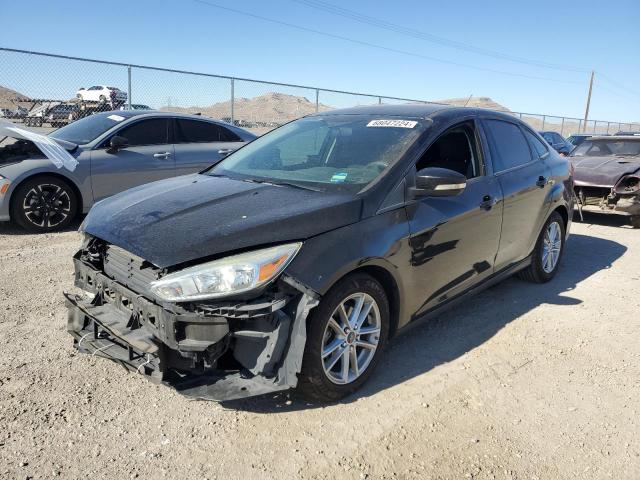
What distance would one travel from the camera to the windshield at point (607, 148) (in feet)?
31.0

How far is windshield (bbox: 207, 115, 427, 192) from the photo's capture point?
10.9 feet

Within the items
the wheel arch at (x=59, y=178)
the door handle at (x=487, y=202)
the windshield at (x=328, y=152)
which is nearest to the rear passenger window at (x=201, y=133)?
the wheel arch at (x=59, y=178)

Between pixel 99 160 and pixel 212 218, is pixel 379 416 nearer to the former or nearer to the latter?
pixel 212 218

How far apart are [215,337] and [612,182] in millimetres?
8048

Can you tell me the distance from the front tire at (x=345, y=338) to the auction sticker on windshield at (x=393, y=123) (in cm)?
128

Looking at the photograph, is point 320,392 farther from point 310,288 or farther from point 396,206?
point 396,206

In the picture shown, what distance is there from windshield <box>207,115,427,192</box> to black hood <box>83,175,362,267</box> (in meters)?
0.26

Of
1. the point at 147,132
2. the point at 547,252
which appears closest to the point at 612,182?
the point at 547,252

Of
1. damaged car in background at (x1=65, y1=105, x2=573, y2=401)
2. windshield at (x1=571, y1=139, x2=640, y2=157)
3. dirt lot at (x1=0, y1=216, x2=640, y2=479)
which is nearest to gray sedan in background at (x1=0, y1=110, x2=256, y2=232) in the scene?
dirt lot at (x1=0, y1=216, x2=640, y2=479)

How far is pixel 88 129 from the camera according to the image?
7.24 m

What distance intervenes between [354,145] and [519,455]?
87.5 inches

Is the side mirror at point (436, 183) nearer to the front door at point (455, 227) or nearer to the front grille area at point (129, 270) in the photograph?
the front door at point (455, 227)

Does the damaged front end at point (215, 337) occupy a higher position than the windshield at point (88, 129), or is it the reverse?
the windshield at point (88, 129)

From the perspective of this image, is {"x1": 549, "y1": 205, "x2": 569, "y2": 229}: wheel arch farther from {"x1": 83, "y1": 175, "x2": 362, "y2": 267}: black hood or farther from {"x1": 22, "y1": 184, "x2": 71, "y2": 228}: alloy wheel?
{"x1": 22, "y1": 184, "x2": 71, "y2": 228}: alloy wheel
